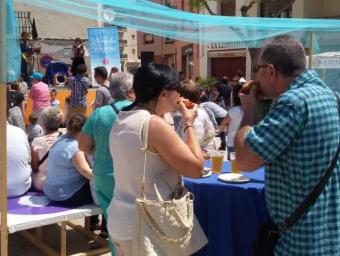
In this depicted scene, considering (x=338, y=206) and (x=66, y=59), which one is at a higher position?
(x=66, y=59)

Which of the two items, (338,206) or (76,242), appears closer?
(338,206)

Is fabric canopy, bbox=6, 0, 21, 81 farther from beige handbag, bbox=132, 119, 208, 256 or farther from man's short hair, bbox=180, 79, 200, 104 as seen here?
man's short hair, bbox=180, 79, 200, 104

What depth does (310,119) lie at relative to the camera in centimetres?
186

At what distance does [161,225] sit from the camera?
7.43 ft

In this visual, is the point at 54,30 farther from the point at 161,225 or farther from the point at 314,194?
the point at 314,194

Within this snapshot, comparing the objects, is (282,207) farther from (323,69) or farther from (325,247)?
(323,69)

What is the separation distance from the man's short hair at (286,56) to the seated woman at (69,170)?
94.7 inches


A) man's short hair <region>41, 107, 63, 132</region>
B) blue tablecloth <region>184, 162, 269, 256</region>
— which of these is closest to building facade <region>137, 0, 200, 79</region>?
man's short hair <region>41, 107, 63, 132</region>

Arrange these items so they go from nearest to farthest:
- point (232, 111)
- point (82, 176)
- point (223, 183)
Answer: point (223, 183) < point (82, 176) < point (232, 111)

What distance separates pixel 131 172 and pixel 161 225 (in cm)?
29

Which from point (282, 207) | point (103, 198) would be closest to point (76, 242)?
point (103, 198)

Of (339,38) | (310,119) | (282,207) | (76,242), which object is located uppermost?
(339,38)

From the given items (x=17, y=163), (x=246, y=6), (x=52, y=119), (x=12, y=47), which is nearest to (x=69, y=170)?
(x=17, y=163)

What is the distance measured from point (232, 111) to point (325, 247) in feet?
12.4
